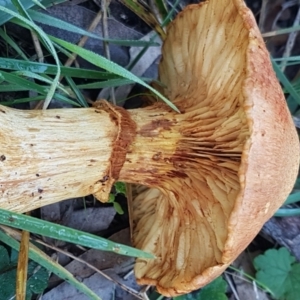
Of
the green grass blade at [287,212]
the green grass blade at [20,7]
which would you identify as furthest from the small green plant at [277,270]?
the green grass blade at [20,7]

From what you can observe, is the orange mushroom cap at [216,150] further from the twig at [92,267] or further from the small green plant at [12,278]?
the small green plant at [12,278]

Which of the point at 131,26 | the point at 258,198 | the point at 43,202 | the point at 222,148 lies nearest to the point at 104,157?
the point at 43,202

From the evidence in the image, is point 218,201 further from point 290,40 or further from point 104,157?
point 290,40

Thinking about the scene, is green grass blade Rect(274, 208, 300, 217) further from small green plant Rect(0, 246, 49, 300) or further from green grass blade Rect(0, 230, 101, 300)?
small green plant Rect(0, 246, 49, 300)

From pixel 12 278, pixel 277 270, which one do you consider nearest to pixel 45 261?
pixel 12 278

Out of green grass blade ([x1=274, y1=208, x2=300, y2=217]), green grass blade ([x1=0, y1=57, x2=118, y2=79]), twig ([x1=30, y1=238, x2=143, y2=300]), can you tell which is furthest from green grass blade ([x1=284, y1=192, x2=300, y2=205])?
green grass blade ([x1=0, y1=57, x2=118, y2=79])
